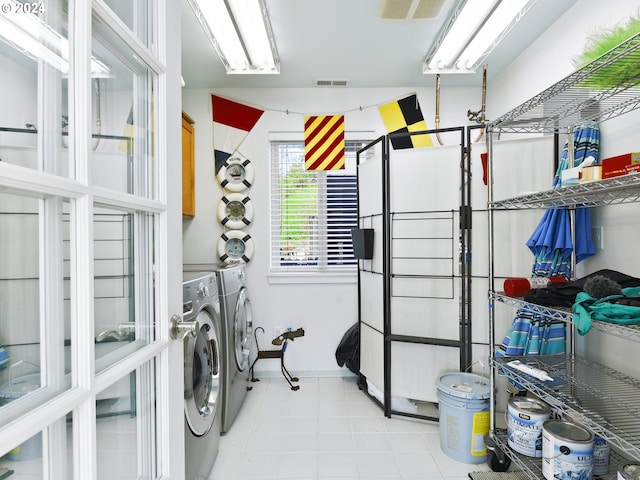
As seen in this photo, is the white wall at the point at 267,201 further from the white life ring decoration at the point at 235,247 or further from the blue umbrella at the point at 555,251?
the blue umbrella at the point at 555,251

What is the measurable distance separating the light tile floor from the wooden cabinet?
164cm

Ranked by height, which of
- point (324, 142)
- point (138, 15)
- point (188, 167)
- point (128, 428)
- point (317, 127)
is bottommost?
point (128, 428)

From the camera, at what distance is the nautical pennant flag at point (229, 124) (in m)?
3.09

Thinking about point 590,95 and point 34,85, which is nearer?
point 34,85

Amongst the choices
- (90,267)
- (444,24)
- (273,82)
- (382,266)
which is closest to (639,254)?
(382,266)

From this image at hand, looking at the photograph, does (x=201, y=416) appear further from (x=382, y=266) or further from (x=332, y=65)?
(x=332, y=65)

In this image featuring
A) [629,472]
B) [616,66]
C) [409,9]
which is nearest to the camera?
[629,472]

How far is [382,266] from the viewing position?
246cm

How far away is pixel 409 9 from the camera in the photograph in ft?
5.59

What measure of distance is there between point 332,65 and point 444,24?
868mm

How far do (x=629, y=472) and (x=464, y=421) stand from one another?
789 millimetres

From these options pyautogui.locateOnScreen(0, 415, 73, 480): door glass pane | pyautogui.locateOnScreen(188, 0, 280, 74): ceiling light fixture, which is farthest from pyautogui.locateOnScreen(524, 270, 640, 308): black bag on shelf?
pyautogui.locateOnScreen(188, 0, 280, 74): ceiling light fixture

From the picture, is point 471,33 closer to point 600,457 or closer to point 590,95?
point 590,95

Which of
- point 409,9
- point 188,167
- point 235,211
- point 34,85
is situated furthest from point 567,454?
point 188,167
